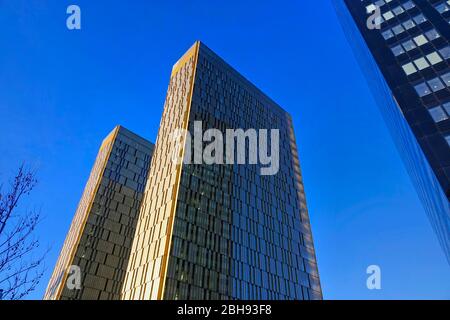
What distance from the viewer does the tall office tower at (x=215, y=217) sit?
149ft

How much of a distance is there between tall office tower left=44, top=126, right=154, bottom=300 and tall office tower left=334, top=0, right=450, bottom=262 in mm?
62817

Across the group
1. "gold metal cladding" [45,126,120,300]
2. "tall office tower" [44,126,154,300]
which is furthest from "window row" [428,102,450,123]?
"gold metal cladding" [45,126,120,300]

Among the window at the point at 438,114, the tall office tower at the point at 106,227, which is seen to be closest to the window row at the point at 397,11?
the window at the point at 438,114

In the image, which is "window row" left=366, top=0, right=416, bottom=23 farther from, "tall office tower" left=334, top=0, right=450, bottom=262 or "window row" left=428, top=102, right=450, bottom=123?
"window row" left=428, top=102, right=450, bottom=123

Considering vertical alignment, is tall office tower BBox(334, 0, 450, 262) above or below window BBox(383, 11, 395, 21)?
below

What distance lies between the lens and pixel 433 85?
26.8 meters

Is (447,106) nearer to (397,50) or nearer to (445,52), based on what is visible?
(445,52)

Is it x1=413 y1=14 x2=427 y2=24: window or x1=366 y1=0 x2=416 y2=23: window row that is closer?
x1=413 y1=14 x2=427 y2=24: window

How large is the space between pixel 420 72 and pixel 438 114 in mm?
5647

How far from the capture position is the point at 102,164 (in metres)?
83.6

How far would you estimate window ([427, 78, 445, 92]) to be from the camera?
2634 centimetres

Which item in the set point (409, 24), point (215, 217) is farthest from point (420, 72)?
point (215, 217)

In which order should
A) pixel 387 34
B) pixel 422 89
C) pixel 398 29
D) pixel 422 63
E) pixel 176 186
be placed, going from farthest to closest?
pixel 176 186 < pixel 387 34 < pixel 398 29 < pixel 422 63 < pixel 422 89
